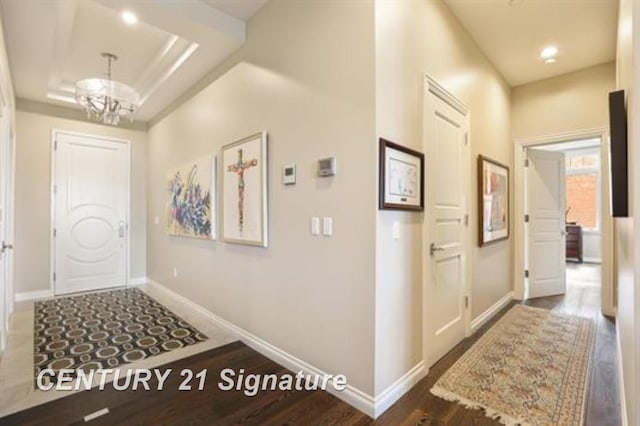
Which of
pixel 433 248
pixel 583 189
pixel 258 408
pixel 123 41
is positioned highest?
pixel 123 41

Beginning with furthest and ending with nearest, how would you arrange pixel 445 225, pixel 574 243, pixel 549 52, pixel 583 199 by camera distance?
pixel 583 199 → pixel 574 243 → pixel 549 52 → pixel 445 225

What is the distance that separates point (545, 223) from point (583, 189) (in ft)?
15.0

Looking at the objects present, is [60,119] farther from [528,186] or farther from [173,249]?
[528,186]

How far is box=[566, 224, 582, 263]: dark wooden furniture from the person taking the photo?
7398 mm

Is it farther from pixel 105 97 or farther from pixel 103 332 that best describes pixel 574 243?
pixel 105 97

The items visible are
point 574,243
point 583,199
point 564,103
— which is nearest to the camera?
point 564,103

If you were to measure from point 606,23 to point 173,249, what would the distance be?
5498 millimetres

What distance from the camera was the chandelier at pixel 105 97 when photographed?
3223mm

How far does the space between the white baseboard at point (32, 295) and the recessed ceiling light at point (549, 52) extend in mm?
7107

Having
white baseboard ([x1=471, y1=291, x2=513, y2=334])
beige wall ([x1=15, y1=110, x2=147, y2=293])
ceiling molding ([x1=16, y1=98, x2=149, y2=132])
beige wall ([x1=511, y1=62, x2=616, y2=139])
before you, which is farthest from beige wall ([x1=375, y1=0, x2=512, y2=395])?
beige wall ([x1=15, y1=110, x2=147, y2=293])

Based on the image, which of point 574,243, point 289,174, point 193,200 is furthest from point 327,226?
point 574,243

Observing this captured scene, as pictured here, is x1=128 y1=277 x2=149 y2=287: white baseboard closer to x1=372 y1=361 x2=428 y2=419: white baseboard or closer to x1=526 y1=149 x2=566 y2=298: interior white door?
x1=372 y1=361 x2=428 y2=419: white baseboard

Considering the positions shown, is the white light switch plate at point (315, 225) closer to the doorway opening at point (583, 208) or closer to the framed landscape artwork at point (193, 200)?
the framed landscape artwork at point (193, 200)

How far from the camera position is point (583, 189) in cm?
775
